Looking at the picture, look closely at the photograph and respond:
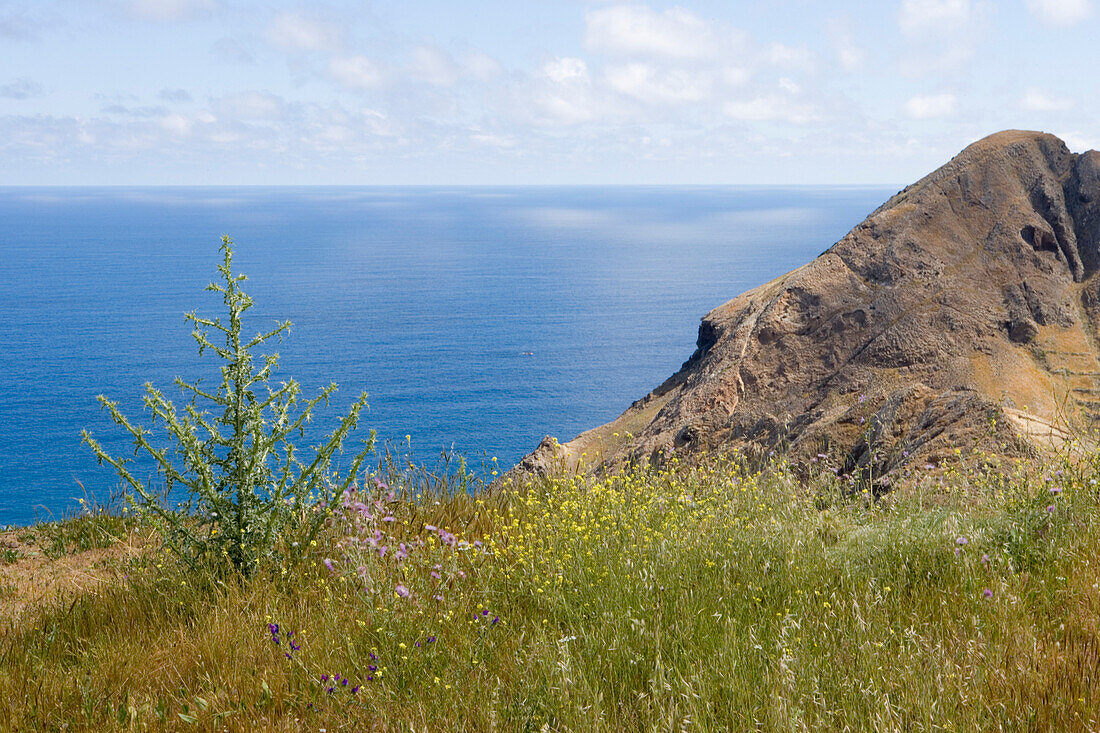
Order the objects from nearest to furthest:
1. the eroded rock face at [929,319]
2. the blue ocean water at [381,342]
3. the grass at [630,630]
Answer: the grass at [630,630] < the eroded rock face at [929,319] < the blue ocean water at [381,342]

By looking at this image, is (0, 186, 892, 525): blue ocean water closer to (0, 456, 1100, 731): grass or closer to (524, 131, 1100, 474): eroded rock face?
(524, 131, 1100, 474): eroded rock face

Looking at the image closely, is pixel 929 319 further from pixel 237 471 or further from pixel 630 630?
pixel 237 471

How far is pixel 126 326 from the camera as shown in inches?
3925

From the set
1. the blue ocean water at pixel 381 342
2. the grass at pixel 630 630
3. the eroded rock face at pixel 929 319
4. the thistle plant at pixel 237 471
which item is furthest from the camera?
the blue ocean water at pixel 381 342

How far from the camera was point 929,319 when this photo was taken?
50.5 ft

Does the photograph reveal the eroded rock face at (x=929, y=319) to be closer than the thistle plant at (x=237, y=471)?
No

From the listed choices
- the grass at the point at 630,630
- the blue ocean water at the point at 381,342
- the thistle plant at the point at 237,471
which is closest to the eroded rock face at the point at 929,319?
the grass at the point at 630,630

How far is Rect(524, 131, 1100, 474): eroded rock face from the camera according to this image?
47.2 ft

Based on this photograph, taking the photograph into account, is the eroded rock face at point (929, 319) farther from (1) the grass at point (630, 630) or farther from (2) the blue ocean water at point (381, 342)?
(2) the blue ocean water at point (381, 342)

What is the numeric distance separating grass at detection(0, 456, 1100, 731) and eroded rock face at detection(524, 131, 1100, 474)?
8.02 metres

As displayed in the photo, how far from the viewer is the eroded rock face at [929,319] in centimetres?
1440

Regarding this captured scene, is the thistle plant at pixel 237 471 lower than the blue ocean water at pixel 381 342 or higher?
higher

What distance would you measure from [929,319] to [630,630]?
13.8m

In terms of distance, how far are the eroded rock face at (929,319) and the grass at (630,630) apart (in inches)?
316
